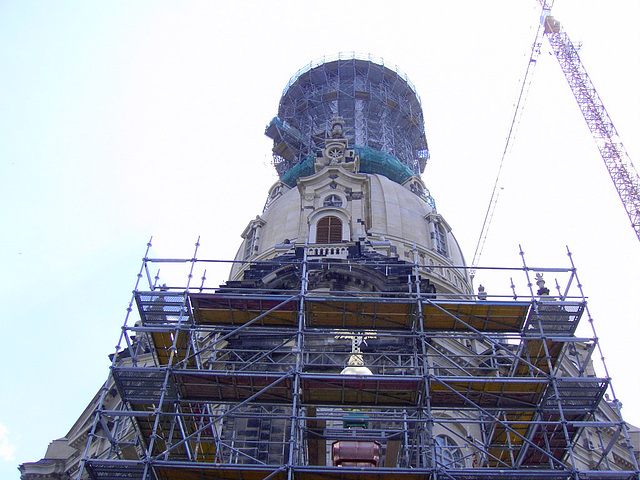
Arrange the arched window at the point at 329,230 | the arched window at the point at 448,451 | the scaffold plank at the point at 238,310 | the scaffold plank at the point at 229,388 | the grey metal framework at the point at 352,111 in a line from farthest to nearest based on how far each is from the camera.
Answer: the grey metal framework at the point at 352,111 → the arched window at the point at 329,230 → the arched window at the point at 448,451 → the scaffold plank at the point at 238,310 → the scaffold plank at the point at 229,388

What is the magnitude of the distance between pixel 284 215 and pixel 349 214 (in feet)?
35.4

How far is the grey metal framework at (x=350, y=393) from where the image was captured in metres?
20.8

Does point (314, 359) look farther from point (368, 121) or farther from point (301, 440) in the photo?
point (368, 121)

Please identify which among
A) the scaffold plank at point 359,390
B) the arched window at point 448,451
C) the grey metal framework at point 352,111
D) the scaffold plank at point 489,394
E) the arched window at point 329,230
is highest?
the grey metal framework at point 352,111

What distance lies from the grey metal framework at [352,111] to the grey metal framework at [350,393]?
4074 centimetres

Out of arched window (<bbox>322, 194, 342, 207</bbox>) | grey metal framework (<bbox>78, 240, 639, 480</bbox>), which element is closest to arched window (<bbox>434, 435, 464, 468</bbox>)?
grey metal framework (<bbox>78, 240, 639, 480</bbox>)

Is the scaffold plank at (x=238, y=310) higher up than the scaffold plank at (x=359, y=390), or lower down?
higher up

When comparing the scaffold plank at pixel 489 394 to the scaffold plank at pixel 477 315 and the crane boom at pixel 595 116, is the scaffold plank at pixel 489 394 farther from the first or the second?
the crane boom at pixel 595 116

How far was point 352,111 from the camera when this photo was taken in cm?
6888

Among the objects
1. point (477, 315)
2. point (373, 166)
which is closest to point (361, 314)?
point (477, 315)

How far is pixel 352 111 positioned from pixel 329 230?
3028cm

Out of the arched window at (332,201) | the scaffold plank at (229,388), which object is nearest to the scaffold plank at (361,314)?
the scaffold plank at (229,388)

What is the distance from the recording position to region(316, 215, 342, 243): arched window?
40.4 meters

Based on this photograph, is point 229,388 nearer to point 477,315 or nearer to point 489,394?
point 489,394
